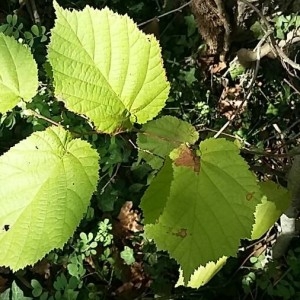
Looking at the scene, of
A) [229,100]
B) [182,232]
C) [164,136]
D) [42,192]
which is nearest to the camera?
[42,192]

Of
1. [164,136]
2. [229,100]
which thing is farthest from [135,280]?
[164,136]

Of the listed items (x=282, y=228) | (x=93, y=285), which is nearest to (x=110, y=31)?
(x=282, y=228)

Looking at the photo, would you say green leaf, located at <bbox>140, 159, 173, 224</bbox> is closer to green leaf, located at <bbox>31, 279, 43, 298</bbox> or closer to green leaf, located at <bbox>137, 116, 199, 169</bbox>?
green leaf, located at <bbox>137, 116, 199, 169</bbox>

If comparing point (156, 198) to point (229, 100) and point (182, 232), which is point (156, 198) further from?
point (229, 100)

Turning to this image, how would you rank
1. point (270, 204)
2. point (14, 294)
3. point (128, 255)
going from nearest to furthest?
point (270, 204) < point (14, 294) < point (128, 255)

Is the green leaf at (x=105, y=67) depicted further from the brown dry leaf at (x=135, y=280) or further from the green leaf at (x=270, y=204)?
the brown dry leaf at (x=135, y=280)

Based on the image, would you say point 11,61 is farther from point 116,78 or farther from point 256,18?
point 256,18


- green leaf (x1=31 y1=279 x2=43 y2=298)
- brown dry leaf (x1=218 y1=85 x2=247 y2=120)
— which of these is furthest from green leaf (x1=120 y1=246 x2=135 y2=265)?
brown dry leaf (x1=218 y1=85 x2=247 y2=120)
